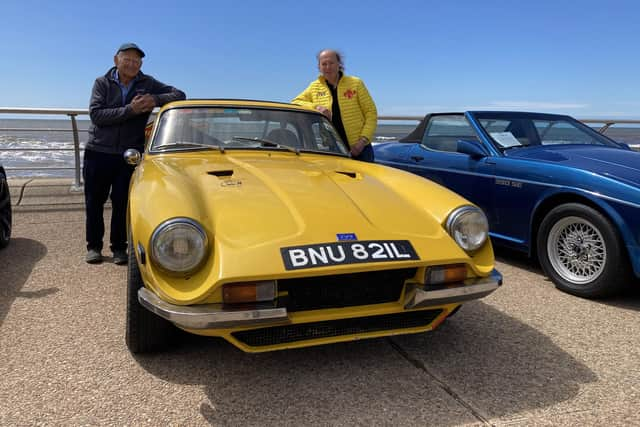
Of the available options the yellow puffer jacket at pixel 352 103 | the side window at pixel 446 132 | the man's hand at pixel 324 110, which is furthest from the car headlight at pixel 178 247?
the side window at pixel 446 132

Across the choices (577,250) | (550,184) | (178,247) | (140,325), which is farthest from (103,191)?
(577,250)

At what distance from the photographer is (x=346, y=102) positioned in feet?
15.7

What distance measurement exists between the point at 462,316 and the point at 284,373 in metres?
1.36

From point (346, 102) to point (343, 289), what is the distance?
9.39 feet

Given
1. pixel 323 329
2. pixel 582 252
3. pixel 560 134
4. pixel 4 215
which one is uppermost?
pixel 560 134

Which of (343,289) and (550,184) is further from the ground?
(550,184)

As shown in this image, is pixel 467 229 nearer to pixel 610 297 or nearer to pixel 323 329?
pixel 323 329

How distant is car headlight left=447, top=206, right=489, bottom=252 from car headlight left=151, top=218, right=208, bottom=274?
129 cm

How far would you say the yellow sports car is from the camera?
84.0 inches

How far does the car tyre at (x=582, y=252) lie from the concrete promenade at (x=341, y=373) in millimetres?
168

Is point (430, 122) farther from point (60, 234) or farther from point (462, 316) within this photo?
point (60, 234)

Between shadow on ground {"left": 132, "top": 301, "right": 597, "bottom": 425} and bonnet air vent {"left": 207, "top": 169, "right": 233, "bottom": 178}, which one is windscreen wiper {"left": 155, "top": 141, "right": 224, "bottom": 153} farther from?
shadow on ground {"left": 132, "top": 301, "right": 597, "bottom": 425}

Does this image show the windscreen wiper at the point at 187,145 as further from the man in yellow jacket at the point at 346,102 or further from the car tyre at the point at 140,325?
the man in yellow jacket at the point at 346,102

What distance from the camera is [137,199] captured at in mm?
2582
